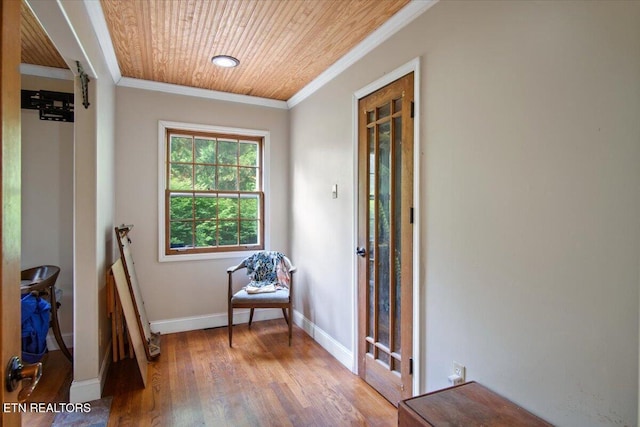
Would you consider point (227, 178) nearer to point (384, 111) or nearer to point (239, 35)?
point (239, 35)

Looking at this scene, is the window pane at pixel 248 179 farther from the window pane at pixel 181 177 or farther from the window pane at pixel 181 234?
the window pane at pixel 181 234

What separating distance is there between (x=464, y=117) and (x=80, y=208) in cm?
251

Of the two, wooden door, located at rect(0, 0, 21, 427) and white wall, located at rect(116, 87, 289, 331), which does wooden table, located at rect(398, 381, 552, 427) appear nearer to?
wooden door, located at rect(0, 0, 21, 427)

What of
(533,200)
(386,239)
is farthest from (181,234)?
(533,200)

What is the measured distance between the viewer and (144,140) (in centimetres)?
353

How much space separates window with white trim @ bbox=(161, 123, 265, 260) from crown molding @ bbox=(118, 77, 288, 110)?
0.37 m

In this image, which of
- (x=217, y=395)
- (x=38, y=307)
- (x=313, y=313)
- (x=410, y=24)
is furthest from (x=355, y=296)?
(x=38, y=307)

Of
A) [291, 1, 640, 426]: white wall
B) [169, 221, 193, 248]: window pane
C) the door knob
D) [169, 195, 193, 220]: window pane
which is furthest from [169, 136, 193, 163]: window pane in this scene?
the door knob

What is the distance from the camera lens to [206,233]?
3885 mm

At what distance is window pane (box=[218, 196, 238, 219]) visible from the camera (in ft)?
12.9

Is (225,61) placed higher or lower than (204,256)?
higher

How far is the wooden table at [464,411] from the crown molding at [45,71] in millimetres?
3844

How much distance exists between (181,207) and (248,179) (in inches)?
32.2

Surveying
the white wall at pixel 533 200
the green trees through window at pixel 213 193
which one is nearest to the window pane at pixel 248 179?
the green trees through window at pixel 213 193
